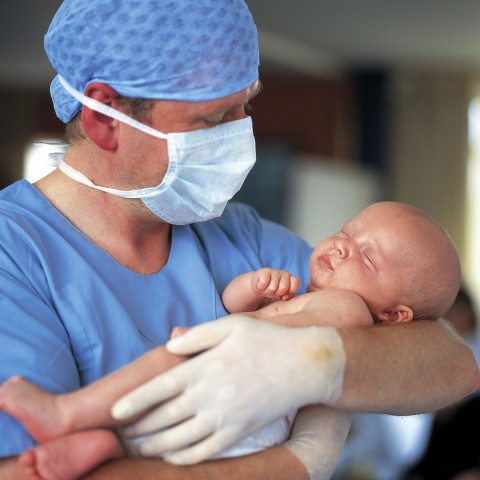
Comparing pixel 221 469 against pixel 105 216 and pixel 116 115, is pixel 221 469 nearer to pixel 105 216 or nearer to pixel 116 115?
pixel 105 216

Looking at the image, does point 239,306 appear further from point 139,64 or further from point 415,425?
point 415,425

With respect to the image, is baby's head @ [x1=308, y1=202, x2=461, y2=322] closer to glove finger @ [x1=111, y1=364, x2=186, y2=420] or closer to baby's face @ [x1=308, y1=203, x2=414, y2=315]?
baby's face @ [x1=308, y1=203, x2=414, y2=315]

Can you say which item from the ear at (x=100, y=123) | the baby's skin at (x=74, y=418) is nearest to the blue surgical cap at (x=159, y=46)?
the ear at (x=100, y=123)

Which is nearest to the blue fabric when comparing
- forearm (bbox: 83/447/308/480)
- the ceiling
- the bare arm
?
the bare arm

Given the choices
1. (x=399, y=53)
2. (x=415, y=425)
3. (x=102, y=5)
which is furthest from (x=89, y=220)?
(x=399, y=53)

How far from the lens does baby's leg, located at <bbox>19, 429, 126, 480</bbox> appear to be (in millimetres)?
1057

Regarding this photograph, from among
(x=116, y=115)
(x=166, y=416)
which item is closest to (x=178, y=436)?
(x=166, y=416)

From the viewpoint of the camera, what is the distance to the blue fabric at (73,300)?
3.82 ft

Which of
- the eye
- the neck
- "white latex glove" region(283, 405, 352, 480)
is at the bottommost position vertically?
"white latex glove" region(283, 405, 352, 480)

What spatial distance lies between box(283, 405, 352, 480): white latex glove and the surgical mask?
0.37 meters

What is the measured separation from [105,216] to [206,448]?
1.42 ft

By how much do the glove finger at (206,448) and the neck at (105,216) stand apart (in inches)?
13.6

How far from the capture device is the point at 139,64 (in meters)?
1.31

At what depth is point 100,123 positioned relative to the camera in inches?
53.8
